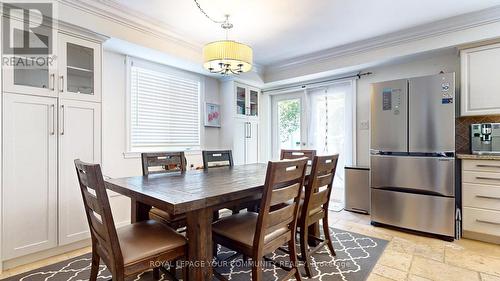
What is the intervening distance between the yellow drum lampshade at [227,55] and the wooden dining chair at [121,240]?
1.31 m

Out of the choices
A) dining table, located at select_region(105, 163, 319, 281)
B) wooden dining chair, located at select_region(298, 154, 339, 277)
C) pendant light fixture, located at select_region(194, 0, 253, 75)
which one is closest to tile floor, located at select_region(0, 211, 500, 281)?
wooden dining chair, located at select_region(298, 154, 339, 277)

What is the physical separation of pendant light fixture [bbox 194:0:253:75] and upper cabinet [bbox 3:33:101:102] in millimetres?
1184

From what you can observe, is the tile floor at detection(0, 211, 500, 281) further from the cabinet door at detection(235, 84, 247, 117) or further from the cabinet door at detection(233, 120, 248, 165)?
the cabinet door at detection(235, 84, 247, 117)

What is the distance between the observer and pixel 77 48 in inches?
93.7

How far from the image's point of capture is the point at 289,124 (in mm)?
4734

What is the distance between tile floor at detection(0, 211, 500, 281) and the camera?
191 cm

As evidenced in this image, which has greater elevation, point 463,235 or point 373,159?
point 373,159

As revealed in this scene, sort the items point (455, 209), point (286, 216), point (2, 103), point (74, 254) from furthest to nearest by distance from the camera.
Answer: point (455, 209)
point (74, 254)
point (2, 103)
point (286, 216)

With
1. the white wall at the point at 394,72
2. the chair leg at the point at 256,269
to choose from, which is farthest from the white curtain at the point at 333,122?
the chair leg at the point at 256,269

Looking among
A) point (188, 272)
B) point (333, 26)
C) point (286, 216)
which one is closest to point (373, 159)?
point (333, 26)

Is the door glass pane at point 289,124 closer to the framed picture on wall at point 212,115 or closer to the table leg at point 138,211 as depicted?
the framed picture on wall at point 212,115

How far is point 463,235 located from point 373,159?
1.16 meters

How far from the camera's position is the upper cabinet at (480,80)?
2.56 metres

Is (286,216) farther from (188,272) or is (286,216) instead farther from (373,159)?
(373,159)
